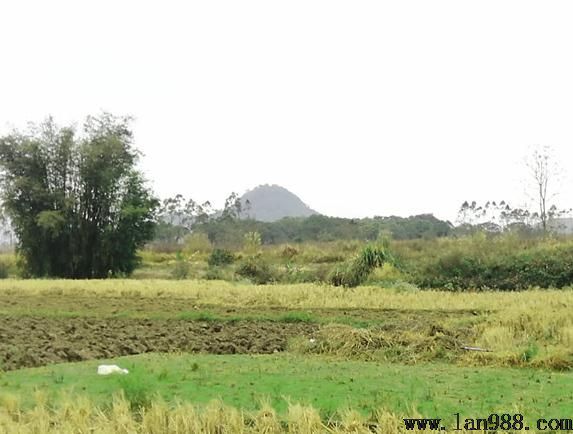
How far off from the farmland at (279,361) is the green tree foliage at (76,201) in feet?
53.1

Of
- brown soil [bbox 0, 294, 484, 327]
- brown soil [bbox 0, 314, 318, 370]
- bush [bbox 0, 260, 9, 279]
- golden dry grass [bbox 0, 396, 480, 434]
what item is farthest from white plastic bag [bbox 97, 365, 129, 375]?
bush [bbox 0, 260, 9, 279]

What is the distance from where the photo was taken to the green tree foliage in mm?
38375

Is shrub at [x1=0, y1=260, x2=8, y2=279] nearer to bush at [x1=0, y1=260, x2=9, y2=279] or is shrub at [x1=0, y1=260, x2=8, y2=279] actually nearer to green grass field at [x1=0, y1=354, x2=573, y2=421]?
bush at [x1=0, y1=260, x2=9, y2=279]

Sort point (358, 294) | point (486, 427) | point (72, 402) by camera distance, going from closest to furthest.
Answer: point (486, 427) < point (72, 402) < point (358, 294)

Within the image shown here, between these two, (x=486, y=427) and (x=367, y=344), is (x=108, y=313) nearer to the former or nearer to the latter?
(x=367, y=344)

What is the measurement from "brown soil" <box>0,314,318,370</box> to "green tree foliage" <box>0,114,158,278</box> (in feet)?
68.7

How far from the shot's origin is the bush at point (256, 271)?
109 ft

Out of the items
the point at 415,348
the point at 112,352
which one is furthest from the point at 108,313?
the point at 415,348

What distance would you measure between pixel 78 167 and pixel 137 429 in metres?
34.2

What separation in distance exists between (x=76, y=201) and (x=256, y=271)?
41.0 feet

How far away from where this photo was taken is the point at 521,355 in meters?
11.3

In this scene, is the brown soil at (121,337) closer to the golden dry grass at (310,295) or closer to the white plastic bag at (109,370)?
the white plastic bag at (109,370)

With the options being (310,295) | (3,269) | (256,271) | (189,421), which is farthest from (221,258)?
(189,421)

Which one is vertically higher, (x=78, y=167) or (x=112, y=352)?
(x=78, y=167)
